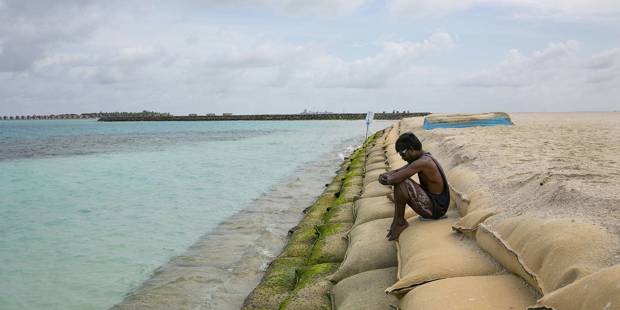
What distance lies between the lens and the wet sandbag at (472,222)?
318 cm

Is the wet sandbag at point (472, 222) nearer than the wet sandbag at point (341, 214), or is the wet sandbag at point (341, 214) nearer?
the wet sandbag at point (472, 222)

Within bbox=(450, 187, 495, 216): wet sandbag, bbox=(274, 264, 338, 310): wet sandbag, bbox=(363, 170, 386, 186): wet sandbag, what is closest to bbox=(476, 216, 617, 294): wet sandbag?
bbox=(450, 187, 495, 216): wet sandbag

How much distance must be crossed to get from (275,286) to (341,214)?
199 cm

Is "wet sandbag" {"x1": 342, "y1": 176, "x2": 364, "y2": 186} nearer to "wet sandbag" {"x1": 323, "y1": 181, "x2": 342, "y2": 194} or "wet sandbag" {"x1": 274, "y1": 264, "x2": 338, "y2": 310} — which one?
"wet sandbag" {"x1": 323, "y1": 181, "x2": 342, "y2": 194}

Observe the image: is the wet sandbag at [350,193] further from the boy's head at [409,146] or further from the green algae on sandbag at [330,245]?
the boy's head at [409,146]

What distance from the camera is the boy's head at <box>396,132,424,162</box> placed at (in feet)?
12.8

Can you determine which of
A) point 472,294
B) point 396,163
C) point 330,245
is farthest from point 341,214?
point 472,294

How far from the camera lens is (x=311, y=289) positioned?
3461 millimetres

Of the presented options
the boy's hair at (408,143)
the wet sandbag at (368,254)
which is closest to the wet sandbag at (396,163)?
the wet sandbag at (368,254)

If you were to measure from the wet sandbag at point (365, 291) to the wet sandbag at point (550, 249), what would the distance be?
0.68m

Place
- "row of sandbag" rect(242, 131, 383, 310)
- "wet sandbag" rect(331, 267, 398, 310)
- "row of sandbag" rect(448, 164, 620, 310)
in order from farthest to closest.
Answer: "row of sandbag" rect(242, 131, 383, 310)
"wet sandbag" rect(331, 267, 398, 310)
"row of sandbag" rect(448, 164, 620, 310)

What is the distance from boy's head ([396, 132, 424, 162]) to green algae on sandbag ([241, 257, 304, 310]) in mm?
1349

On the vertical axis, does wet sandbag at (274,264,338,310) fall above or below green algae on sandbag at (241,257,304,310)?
above

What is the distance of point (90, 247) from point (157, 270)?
1684mm
